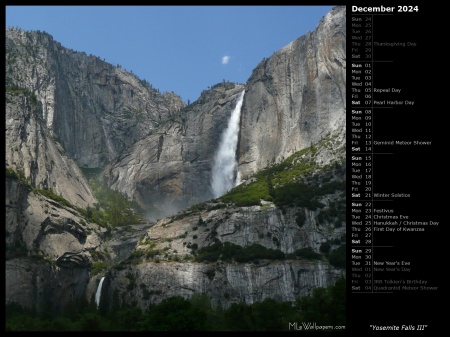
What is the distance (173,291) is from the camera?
4592 inches

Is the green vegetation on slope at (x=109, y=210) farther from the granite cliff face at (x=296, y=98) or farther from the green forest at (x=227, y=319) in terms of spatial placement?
the green forest at (x=227, y=319)

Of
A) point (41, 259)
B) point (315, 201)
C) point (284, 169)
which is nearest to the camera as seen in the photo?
point (41, 259)

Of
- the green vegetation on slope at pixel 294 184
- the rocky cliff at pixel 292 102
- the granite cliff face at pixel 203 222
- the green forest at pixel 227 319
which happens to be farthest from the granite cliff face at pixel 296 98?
the green forest at pixel 227 319

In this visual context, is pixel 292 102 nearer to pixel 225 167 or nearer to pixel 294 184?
pixel 225 167

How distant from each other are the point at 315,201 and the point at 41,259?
6012 centimetres

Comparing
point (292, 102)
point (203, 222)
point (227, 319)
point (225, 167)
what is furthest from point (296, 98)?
point (227, 319)

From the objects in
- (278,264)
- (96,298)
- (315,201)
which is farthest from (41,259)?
(315,201)

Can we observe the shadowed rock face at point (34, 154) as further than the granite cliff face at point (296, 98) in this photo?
No

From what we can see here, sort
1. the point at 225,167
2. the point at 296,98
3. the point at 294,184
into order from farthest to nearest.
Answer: the point at 225,167 < the point at 296,98 < the point at 294,184

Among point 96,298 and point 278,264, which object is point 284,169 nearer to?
point 278,264

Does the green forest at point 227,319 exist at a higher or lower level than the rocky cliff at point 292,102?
lower

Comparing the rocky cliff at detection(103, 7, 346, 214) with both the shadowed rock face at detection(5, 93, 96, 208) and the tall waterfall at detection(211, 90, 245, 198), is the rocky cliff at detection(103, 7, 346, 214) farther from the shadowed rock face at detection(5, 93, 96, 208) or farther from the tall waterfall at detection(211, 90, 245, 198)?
the shadowed rock face at detection(5, 93, 96, 208)

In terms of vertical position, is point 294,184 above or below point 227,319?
above
